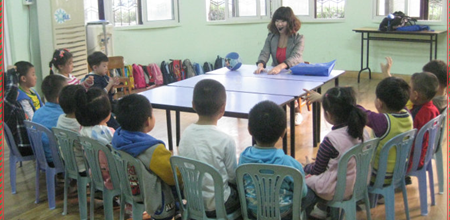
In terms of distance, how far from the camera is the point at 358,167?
2543mm

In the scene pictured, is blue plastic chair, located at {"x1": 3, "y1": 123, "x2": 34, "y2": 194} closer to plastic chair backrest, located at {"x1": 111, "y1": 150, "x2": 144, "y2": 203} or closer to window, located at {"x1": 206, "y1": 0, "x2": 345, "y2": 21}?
plastic chair backrest, located at {"x1": 111, "y1": 150, "x2": 144, "y2": 203}

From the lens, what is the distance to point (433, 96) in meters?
3.20

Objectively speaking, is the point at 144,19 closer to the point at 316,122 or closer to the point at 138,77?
the point at 138,77

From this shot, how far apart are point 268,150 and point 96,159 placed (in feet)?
3.34

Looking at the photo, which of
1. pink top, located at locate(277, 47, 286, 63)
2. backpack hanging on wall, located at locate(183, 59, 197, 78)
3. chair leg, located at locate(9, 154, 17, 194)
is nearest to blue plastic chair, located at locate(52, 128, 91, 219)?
chair leg, located at locate(9, 154, 17, 194)

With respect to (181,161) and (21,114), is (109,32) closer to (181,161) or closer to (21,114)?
(21,114)

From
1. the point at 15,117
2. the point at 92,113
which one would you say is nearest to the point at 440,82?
the point at 92,113

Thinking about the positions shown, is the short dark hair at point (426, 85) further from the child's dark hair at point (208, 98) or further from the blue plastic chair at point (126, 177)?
the blue plastic chair at point (126, 177)

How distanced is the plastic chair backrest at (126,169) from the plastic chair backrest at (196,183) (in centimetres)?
21

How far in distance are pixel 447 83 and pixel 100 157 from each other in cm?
232

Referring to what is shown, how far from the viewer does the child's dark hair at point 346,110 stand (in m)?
2.56

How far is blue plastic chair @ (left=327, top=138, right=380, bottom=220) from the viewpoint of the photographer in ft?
8.07

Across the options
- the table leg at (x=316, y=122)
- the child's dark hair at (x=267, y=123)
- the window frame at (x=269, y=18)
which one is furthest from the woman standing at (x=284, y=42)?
the window frame at (x=269, y=18)

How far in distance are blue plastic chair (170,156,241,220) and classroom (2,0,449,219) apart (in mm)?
15
